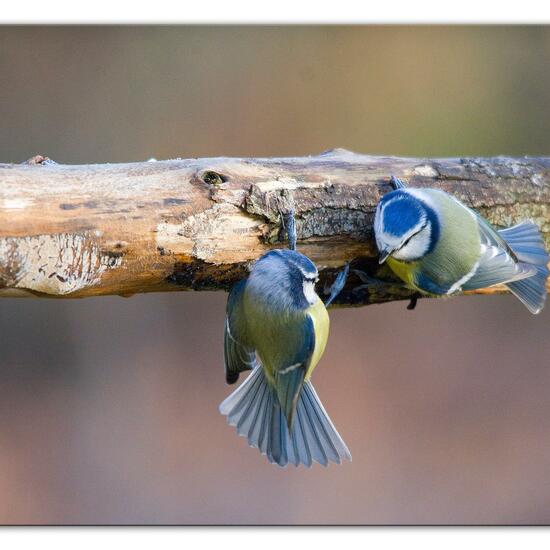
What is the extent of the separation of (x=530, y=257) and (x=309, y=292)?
1.42 ft

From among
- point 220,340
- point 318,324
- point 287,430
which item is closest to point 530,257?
point 318,324

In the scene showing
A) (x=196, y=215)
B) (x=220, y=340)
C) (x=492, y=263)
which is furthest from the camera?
(x=220, y=340)

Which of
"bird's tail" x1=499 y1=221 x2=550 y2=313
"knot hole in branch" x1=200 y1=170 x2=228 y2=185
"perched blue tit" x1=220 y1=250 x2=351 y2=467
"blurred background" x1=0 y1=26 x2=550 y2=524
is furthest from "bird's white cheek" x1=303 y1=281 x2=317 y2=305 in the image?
"blurred background" x1=0 y1=26 x2=550 y2=524

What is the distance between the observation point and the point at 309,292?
1.15 meters

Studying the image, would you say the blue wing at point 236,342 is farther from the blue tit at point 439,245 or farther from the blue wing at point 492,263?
the blue wing at point 492,263

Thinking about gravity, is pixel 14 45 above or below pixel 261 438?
above

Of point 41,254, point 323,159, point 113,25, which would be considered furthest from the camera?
point 113,25

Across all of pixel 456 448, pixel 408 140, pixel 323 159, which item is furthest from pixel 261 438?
pixel 408 140

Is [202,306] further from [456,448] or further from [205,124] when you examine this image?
[456,448]

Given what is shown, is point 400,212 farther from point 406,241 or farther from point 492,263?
point 492,263

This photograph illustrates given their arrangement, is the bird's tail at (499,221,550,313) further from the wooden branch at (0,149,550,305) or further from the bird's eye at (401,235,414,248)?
the bird's eye at (401,235,414,248)

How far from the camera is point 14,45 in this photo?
1933 millimetres

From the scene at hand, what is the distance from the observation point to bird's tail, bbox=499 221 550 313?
132cm

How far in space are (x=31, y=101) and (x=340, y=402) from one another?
1.34 m
